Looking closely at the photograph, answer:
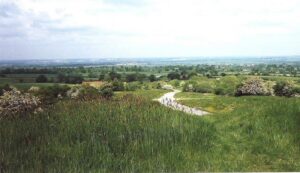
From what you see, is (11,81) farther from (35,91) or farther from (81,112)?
(81,112)

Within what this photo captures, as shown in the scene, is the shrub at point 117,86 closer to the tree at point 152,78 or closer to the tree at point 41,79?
the tree at point 152,78

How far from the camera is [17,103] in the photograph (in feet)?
16.8

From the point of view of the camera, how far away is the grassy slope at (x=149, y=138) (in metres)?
4.41

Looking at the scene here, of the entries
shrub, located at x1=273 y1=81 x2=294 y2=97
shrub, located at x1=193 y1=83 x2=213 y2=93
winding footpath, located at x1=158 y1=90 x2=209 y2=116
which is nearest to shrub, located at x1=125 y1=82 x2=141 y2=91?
winding footpath, located at x1=158 y1=90 x2=209 y2=116

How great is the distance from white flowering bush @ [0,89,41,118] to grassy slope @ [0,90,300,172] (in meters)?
0.12

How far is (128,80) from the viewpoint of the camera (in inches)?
220

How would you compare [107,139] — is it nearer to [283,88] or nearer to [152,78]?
[152,78]

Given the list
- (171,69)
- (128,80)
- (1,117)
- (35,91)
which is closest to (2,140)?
(1,117)

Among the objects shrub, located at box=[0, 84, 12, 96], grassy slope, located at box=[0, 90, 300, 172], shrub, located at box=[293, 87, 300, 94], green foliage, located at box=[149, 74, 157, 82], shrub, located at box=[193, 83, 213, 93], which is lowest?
grassy slope, located at box=[0, 90, 300, 172]

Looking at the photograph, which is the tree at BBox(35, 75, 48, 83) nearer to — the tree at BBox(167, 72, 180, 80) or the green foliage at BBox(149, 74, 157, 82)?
the green foliage at BBox(149, 74, 157, 82)

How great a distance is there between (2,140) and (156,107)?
1.83 m

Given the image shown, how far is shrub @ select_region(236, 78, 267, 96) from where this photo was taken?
5.50 metres

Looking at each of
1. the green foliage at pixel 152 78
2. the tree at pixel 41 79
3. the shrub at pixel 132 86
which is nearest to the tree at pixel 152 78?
the green foliage at pixel 152 78

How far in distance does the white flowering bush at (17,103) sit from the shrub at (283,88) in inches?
118
